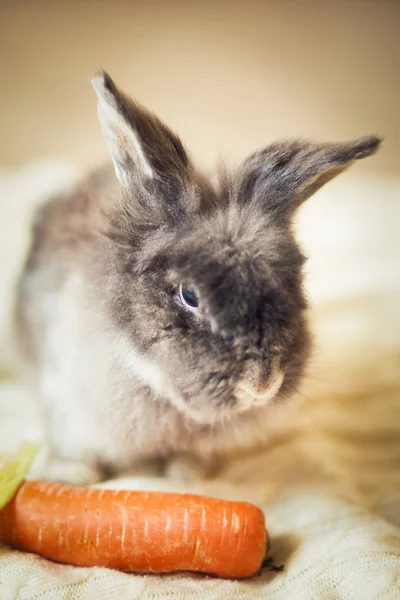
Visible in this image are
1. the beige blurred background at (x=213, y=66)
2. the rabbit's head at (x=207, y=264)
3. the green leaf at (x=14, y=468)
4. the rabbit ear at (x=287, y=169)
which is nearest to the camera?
the rabbit's head at (x=207, y=264)

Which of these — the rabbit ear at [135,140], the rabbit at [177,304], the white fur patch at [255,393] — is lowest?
the white fur patch at [255,393]

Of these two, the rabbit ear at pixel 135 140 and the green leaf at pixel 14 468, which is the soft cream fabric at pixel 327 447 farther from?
the rabbit ear at pixel 135 140

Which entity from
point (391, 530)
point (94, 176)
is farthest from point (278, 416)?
point (94, 176)

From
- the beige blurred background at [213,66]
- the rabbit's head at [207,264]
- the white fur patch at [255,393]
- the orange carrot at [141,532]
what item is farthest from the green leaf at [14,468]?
the beige blurred background at [213,66]

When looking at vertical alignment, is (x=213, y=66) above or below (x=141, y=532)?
above

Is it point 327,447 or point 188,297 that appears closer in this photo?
point 188,297

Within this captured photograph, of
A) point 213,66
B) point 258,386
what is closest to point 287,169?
point 258,386

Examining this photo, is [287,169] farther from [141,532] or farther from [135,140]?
[141,532]
